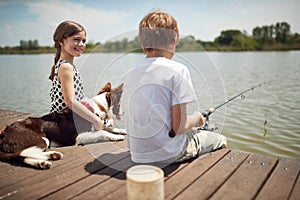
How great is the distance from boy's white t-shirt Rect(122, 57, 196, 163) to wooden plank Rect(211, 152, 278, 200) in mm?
539

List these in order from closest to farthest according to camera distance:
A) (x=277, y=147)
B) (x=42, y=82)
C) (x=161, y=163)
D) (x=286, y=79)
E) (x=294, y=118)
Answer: (x=161, y=163) → (x=277, y=147) → (x=294, y=118) → (x=286, y=79) → (x=42, y=82)

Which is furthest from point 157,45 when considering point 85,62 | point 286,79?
point 286,79

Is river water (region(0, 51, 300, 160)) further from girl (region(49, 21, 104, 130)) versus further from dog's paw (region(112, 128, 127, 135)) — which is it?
dog's paw (region(112, 128, 127, 135))

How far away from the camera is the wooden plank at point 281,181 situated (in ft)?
7.21

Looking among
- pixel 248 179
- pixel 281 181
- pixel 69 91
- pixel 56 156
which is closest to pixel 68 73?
pixel 69 91

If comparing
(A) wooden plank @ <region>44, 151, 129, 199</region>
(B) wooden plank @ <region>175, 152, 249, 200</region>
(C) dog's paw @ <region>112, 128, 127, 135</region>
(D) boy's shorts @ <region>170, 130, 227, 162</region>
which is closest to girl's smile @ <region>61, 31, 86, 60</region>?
(C) dog's paw @ <region>112, 128, 127, 135</region>

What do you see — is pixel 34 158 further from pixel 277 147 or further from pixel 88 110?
pixel 277 147

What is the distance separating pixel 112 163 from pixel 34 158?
784 mm

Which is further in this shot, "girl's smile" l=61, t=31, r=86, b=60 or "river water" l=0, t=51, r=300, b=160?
"girl's smile" l=61, t=31, r=86, b=60

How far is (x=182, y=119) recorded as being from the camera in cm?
229

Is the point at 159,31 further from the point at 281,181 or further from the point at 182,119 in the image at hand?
the point at 281,181

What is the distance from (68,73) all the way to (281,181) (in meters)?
2.40

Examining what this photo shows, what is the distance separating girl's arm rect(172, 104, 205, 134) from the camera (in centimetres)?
222

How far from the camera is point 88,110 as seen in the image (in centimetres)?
328
